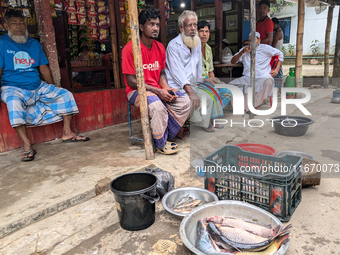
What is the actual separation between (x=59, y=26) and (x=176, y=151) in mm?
3849

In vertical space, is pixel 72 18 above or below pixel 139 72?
above

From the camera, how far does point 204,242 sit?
5.56 ft

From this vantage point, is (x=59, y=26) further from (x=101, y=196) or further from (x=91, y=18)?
(x=101, y=196)

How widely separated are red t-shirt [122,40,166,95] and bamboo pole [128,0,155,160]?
1.38ft

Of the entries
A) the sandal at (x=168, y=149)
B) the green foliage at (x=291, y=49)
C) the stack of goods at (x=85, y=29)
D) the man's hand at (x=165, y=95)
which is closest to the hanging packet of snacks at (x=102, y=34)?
the stack of goods at (x=85, y=29)

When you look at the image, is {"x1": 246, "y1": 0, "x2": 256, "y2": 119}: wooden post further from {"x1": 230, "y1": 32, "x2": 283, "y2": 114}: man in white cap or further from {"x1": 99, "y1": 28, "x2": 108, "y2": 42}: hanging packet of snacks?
{"x1": 99, "y1": 28, "x2": 108, "y2": 42}: hanging packet of snacks

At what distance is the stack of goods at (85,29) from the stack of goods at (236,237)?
4662 mm

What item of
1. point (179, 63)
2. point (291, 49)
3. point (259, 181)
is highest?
point (291, 49)

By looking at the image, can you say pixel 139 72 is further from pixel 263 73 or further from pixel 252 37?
pixel 263 73

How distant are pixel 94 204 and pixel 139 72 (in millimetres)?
1503

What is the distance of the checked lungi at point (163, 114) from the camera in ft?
10.6

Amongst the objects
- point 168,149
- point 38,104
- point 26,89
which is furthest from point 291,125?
point 26,89

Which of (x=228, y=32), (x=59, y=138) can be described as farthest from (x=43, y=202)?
(x=228, y=32)

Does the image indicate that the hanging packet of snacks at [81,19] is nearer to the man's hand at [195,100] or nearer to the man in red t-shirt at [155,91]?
the man in red t-shirt at [155,91]
